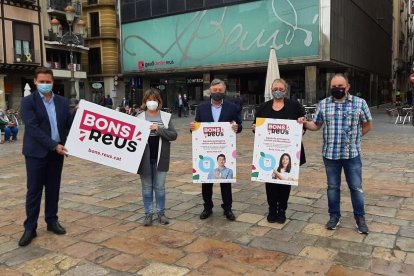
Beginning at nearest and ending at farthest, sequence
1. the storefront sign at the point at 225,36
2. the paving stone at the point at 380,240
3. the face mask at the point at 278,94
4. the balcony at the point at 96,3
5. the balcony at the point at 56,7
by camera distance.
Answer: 1. the paving stone at the point at 380,240
2. the face mask at the point at 278,94
3. the storefront sign at the point at 225,36
4. the balcony at the point at 56,7
5. the balcony at the point at 96,3

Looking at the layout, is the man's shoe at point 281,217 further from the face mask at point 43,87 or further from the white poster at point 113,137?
the face mask at point 43,87

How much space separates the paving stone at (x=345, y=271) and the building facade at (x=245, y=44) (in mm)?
22032

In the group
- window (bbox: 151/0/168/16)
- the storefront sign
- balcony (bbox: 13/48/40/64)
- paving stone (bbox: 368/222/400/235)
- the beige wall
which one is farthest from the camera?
window (bbox: 151/0/168/16)

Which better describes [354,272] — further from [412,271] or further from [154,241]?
[154,241]

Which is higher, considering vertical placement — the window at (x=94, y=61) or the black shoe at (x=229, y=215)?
the window at (x=94, y=61)

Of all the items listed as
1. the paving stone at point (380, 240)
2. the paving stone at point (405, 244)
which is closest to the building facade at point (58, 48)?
the paving stone at point (380, 240)

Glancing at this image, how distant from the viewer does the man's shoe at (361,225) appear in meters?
4.74

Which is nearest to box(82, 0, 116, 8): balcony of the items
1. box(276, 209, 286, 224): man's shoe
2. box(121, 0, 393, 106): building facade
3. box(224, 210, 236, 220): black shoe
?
box(121, 0, 393, 106): building facade

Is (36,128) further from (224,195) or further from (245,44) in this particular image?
(245,44)

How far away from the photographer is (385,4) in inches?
1823

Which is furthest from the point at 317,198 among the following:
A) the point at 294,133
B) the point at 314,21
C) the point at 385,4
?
the point at 385,4

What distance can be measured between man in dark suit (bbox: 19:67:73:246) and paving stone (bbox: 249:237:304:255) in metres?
2.29

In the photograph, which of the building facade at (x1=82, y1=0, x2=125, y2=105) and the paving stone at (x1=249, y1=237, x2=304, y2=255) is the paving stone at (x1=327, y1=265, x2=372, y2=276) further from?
the building facade at (x1=82, y1=0, x2=125, y2=105)

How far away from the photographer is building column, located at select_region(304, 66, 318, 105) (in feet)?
85.0
